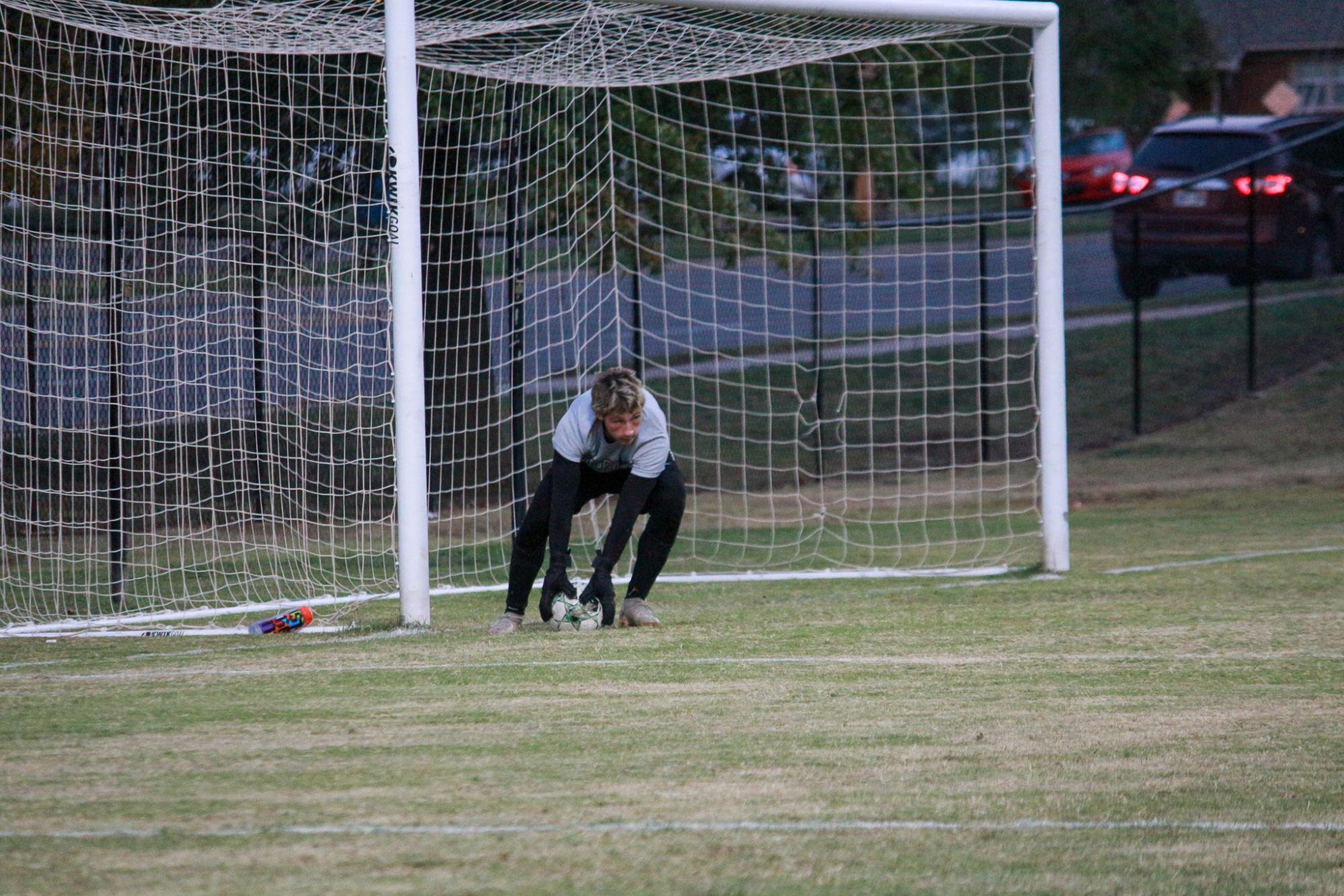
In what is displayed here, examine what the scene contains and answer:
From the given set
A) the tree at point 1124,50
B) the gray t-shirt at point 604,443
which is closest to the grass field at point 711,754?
the gray t-shirt at point 604,443

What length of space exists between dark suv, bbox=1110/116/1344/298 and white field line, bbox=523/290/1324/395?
1.69ft

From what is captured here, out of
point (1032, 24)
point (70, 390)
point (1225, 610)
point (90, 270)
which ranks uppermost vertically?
point (1032, 24)

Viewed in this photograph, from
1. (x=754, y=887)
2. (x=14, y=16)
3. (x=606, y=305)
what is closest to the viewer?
(x=754, y=887)

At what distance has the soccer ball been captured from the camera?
7.32m

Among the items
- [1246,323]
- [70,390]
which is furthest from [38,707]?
[1246,323]

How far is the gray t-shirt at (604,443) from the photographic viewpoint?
712cm

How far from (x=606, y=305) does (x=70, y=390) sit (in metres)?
6.44

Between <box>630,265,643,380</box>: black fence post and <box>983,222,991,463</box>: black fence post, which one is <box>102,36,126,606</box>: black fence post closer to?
<box>630,265,643,380</box>: black fence post

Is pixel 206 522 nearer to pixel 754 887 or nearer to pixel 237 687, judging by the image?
pixel 237 687

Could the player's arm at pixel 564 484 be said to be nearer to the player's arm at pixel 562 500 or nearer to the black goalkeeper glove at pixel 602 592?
the player's arm at pixel 562 500

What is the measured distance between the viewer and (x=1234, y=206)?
19516 millimetres

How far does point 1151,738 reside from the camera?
504cm

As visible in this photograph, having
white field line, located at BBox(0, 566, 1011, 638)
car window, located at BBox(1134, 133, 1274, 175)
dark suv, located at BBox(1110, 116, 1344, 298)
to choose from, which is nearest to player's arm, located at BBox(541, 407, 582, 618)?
white field line, located at BBox(0, 566, 1011, 638)

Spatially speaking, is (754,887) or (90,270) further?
(90,270)
